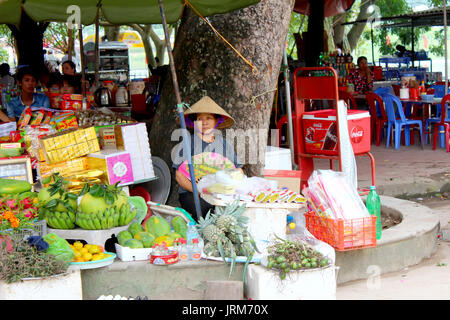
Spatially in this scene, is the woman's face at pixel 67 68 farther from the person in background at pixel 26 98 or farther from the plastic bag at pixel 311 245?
the plastic bag at pixel 311 245

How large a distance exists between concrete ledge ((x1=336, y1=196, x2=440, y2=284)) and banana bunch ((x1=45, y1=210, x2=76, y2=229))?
2107 mm

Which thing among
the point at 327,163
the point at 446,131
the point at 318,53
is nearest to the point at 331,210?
the point at 327,163

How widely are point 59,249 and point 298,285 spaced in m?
1.61

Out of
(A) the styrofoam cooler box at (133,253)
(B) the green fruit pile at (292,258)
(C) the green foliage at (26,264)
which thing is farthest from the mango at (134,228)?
(B) the green fruit pile at (292,258)

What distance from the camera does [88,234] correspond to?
4.67 metres

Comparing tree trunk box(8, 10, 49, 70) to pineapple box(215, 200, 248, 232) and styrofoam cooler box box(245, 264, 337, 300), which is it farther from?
styrofoam cooler box box(245, 264, 337, 300)

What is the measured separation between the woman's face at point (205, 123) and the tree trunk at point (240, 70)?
1.63 ft

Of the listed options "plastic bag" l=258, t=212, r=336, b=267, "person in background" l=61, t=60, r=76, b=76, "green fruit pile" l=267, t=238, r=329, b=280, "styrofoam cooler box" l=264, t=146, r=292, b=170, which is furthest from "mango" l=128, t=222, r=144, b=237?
"person in background" l=61, t=60, r=76, b=76

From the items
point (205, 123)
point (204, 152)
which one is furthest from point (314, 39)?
point (204, 152)

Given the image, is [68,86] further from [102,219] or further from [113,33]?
[113,33]

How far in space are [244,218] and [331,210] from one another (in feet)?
2.30

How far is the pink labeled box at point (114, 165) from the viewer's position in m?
5.48

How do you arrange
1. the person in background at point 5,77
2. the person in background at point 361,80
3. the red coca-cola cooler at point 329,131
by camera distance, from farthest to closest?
the person in background at point 361,80, the person in background at point 5,77, the red coca-cola cooler at point 329,131
